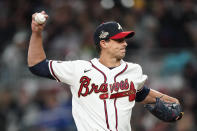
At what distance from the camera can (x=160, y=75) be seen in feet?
32.6

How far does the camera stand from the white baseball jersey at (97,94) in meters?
5.38

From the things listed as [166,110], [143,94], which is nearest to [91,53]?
[143,94]

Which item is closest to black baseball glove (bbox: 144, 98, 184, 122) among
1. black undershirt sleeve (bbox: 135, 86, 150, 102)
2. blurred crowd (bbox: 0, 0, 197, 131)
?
black undershirt sleeve (bbox: 135, 86, 150, 102)

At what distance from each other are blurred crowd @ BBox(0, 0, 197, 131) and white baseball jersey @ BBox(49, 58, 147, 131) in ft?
12.0

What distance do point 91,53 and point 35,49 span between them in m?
4.83

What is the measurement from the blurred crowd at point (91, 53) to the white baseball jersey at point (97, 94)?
3651 millimetres

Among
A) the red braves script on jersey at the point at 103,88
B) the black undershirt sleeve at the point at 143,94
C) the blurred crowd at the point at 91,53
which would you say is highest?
the red braves script on jersey at the point at 103,88

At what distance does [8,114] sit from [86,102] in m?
4.82

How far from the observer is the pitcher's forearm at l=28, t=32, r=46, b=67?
211 inches

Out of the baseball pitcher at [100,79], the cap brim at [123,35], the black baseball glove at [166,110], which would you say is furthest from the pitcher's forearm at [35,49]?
the black baseball glove at [166,110]

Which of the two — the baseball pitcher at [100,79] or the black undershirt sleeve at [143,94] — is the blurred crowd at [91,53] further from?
the baseball pitcher at [100,79]

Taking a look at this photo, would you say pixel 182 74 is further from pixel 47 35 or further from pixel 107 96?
pixel 107 96

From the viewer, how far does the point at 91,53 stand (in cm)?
1019

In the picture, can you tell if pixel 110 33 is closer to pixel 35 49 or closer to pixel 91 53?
pixel 35 49
